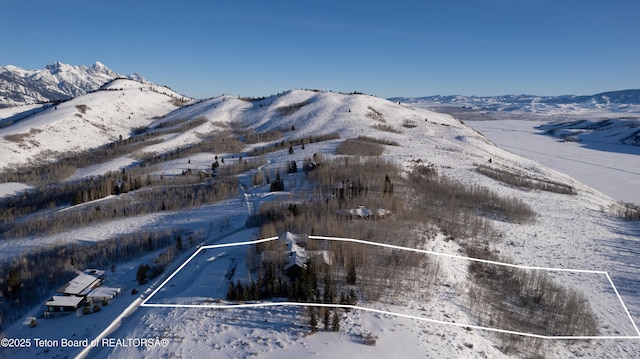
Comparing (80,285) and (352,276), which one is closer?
(352,276)

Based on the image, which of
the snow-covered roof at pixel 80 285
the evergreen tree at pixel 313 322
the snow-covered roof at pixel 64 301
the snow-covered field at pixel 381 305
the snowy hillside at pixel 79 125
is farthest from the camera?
the snowy hillside at pixel 79 125

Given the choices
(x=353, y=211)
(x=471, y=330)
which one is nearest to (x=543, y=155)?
(x=353, y=211)

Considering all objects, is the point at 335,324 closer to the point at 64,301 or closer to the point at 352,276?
the point at 352,276

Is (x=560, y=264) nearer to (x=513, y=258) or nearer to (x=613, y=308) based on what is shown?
(x=513, y=258)

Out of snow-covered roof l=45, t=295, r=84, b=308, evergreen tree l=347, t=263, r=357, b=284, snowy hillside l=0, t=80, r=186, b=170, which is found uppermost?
snowy hillside l=0, t=80, r=186, b=170

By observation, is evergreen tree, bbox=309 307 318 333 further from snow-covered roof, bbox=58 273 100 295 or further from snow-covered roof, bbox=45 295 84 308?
snow-covered roof, bbox=58 273 100 295

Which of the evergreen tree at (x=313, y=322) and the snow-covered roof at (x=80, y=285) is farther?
the snow-covered roof at (x=80, y=285)

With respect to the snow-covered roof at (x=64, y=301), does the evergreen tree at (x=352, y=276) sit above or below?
above

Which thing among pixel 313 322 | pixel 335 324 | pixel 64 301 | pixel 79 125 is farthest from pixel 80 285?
pixel 79 125

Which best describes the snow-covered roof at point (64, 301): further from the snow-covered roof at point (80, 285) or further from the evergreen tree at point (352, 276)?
the evergreen tree at point (352, 276)

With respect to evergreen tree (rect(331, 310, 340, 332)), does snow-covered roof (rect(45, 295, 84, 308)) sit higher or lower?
lower

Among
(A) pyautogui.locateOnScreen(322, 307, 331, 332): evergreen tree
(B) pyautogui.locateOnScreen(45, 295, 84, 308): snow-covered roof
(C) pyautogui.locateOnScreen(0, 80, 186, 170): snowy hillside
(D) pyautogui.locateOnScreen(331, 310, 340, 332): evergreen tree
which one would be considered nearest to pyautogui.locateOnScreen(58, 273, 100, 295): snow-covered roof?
(B) pyautogui.locateOnScreen(45, 295, 84, 308): snow-covered roof

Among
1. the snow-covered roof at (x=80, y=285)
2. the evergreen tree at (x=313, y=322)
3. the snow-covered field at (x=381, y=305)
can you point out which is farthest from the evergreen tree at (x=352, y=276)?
the snow-covered roof at (x=80, y=285)
